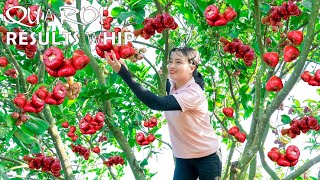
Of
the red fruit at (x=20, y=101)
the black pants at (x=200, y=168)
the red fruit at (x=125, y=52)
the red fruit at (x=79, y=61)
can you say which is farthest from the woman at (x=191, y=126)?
the red fruit at (x=20, y=101)

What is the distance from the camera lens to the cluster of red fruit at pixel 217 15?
113 inches

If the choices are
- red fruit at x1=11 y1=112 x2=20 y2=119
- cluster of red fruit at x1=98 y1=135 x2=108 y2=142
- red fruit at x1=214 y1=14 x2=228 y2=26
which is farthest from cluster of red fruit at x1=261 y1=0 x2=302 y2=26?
cluster of red fruit at x1=98 y1=135 x2=108 y2=142

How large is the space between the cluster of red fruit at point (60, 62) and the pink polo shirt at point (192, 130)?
743 millimetres

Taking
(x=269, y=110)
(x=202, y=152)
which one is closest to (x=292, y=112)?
(x=202, y=152)

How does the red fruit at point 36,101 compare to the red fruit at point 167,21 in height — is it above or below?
below

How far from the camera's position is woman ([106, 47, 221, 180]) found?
2961 millimetres

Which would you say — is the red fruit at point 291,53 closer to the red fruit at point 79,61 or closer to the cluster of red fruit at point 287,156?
the cluster of red fruit at point 287,156

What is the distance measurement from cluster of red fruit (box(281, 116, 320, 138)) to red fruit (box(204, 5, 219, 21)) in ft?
4.10

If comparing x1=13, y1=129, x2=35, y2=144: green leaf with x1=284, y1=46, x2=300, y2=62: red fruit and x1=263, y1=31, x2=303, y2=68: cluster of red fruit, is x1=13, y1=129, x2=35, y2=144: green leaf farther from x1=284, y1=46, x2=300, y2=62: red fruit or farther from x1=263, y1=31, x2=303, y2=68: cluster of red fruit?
x1=284, y1=46, x2=300, y2=62: red fruit

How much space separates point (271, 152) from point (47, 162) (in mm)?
1727

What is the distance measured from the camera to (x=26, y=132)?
288 centimetres

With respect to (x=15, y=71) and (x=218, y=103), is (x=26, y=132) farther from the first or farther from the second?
(x=218, y=103)

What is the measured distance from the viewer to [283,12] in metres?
3.15

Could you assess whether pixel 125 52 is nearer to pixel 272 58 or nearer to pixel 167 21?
pixel 167 21
